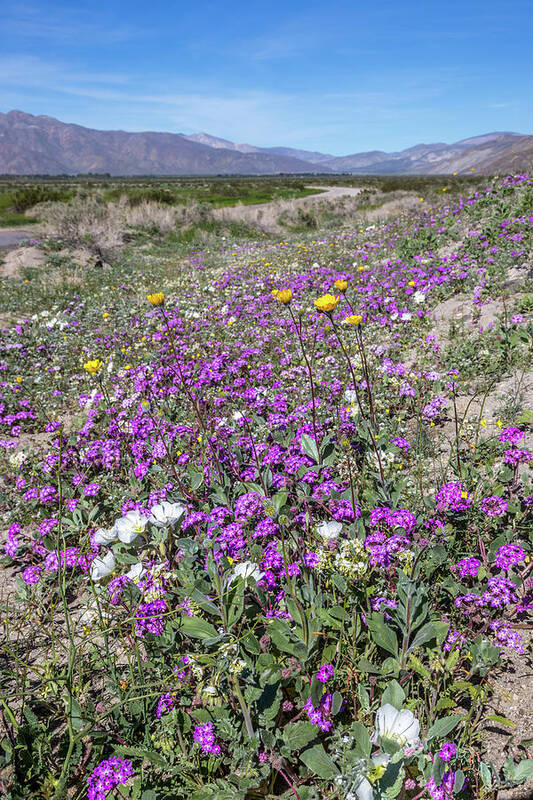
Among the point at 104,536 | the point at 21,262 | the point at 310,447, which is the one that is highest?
the point at 21,262

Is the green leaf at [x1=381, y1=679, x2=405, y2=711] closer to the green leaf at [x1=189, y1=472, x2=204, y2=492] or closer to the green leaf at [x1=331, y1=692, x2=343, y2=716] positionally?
the green leaf at [x1=331, y1=692, x2=343, y2=716]

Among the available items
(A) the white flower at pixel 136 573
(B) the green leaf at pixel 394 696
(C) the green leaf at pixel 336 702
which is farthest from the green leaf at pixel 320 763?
(A) the white flower at pixel 136 573

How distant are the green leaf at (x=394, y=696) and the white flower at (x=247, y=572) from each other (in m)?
0.68

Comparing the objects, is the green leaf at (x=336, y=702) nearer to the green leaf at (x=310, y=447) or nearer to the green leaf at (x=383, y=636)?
the green leaf at (x=383, y=636)

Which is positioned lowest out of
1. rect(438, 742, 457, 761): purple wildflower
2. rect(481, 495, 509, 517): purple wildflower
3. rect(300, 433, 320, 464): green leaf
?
rect(438, 742, 457, 761): purple wildflower

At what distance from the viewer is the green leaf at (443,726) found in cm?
158

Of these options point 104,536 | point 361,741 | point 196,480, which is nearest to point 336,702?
point 361,741

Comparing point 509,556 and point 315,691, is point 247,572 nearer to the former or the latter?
point 315,691

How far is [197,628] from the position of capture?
6.45 feet

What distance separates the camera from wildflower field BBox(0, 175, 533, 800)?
1684 millimetres

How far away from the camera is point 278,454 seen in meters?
2.93

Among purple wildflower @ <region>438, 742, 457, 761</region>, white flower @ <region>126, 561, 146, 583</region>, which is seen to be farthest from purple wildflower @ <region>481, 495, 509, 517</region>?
white flower @ <region>126, 561, 146, 583</region>

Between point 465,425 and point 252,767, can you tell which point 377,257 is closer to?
point 465,425

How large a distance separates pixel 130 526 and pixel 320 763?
4.64ft
